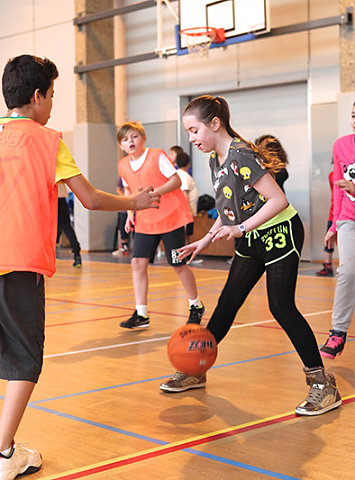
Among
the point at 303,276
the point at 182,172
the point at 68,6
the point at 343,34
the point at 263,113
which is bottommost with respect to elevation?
the point at 303,276

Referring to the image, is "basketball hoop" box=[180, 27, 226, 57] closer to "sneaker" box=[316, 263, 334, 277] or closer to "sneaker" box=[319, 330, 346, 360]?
"sneaker" box=[316, 263, 334, 277]

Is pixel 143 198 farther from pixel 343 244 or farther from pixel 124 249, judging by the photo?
pixel 124 249

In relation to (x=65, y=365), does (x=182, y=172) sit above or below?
above

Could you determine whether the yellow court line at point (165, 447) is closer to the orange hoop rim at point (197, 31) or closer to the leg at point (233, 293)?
the leg at point (233, 293)

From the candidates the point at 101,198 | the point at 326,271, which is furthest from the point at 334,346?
the point at 326,271

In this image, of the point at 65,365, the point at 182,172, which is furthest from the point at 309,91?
the point at 65,365

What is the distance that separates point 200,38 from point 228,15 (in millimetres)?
646

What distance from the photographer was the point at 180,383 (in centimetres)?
373

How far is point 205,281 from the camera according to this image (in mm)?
8961

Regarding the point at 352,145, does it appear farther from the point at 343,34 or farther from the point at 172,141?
the point at 172,141

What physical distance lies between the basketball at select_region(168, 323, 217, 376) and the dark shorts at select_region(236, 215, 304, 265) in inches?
18.3

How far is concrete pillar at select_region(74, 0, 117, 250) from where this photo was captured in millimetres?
14070

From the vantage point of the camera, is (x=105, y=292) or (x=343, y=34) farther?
(x=343, y=34)

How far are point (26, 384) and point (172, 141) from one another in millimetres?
11623
